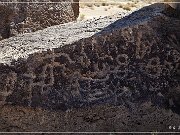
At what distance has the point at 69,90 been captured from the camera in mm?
5480

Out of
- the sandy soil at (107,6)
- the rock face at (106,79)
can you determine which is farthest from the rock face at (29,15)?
the sandy soil at (107,6)

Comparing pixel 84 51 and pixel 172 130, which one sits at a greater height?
pixel 84 51

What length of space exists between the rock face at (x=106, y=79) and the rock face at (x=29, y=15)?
2115 millimetres

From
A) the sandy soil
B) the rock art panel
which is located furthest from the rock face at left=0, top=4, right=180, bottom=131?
the sandy soil

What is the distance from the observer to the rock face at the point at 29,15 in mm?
7723

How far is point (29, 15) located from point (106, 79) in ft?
8.66

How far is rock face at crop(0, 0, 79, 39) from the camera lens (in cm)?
772

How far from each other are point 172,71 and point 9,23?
10.1 ft

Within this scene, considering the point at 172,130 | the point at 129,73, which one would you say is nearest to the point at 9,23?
the point at 129,73

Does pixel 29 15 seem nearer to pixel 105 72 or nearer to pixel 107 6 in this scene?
pixel 105 72

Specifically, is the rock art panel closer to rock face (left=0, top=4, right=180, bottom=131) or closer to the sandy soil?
rock face (left=0, top=4, right=180, bottom=131)

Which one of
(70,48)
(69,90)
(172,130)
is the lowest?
(172,130)

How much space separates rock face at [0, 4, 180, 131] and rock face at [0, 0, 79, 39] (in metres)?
2.12

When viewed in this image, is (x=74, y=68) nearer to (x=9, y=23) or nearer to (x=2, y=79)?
(x=2, y=79)
